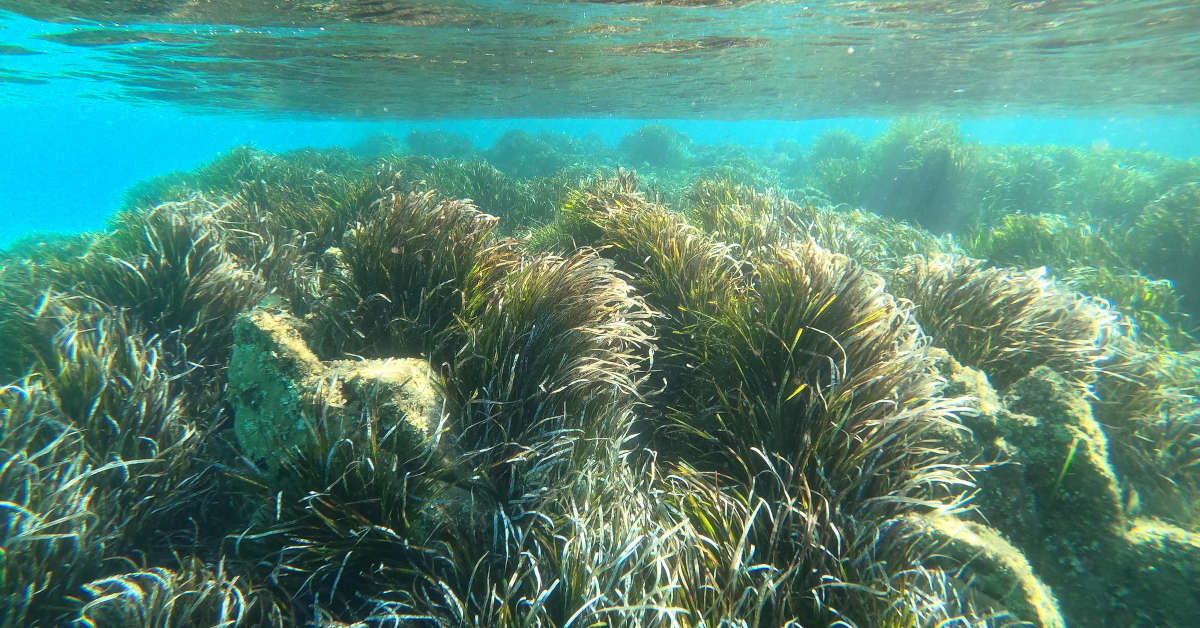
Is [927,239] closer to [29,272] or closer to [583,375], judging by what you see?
[583,375]

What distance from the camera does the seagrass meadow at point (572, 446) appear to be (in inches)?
87.8

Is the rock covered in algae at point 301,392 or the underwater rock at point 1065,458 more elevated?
the rock covered in algae at point 301,392

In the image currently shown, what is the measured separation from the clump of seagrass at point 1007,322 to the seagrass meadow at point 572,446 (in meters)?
0.03

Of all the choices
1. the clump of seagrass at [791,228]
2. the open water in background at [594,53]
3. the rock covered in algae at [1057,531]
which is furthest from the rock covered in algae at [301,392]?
the open water in background at [594,53]

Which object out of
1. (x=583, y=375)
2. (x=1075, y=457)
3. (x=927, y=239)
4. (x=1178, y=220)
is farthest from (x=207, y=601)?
(x=1178, y=220)

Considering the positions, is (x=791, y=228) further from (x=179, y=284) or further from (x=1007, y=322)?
(x=179, y=284)

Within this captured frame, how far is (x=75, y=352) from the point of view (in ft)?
11.0

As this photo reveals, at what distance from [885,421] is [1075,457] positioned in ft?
5.11

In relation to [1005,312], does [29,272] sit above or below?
below

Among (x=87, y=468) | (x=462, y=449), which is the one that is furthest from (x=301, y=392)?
(x=87, y=468)

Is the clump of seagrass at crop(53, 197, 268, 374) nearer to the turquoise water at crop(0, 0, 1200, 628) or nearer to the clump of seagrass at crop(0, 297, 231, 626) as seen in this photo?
the turquoise water at crop(0, 0, 1200, 628)

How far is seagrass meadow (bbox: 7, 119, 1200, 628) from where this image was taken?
7.32 ft

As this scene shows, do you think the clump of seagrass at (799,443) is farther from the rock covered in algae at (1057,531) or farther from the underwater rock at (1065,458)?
the underwater rock at (1065,458)

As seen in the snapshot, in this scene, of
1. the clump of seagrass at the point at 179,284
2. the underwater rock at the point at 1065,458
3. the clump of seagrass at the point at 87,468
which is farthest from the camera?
the clump of seagrass at the point at 179,284
